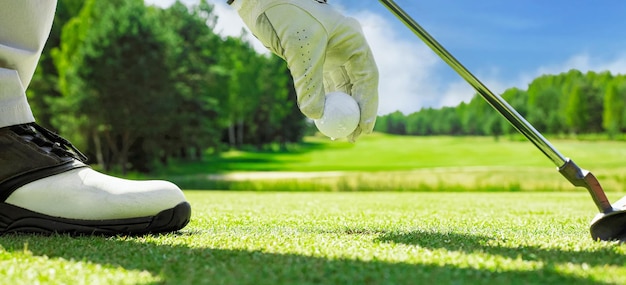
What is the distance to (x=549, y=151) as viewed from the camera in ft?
7.04

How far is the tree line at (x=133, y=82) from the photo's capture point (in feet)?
66.6

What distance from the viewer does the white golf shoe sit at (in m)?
2.23

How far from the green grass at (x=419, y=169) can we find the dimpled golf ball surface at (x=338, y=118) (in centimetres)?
970

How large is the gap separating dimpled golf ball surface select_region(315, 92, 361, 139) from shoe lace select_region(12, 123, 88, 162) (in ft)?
3.43

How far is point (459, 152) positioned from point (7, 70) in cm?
3520

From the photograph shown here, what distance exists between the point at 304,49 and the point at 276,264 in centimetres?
100

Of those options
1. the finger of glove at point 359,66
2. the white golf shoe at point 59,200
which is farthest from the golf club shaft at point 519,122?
the white golf shoe at point 59,200

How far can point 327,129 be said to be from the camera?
89.1 inches

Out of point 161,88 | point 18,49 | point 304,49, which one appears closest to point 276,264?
point 304,49

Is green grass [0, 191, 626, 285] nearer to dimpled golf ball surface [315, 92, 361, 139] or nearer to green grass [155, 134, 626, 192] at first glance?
dimpled golf ball surface [315, 92, 361, 139]

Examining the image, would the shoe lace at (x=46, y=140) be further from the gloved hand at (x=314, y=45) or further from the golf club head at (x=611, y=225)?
the golf club head at (x=611, y=225)

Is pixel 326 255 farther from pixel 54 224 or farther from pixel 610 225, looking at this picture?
pixel 54 224

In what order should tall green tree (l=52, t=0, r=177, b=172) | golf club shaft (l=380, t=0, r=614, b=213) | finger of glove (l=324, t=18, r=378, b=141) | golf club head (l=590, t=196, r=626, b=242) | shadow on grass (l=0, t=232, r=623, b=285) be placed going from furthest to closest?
tall green tree (l=52, t=0, r=177, b=172) < finger of glove (l=324, t=18, r=378, b=141) < golf club shaft (l=380, t=0, r=614, b=213) < golf club head (l=590, t=196, r=626, b=242) < shadow on grass (l=0, t=232, r=623, b=285)

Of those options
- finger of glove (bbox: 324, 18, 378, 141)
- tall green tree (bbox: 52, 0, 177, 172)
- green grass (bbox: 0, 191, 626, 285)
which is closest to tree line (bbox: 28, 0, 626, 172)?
tall green tree (bbox: 52, 0, 177, 172)
